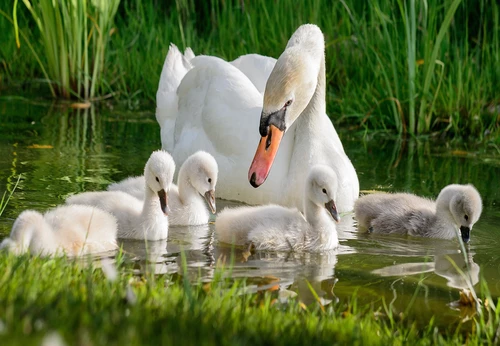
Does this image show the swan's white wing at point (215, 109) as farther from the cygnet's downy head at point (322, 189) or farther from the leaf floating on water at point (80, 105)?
the leaf floating on water at point (80, 105)

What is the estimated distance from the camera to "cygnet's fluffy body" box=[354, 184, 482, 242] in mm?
5996

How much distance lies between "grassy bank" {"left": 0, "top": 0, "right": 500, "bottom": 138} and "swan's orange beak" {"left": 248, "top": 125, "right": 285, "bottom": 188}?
8.69 ft

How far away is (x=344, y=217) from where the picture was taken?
6.71 m

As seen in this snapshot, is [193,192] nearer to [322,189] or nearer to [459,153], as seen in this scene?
[322,189]

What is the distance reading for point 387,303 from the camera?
15.0 ft

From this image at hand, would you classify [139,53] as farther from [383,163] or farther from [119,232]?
[119,232]

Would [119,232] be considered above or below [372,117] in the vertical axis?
below

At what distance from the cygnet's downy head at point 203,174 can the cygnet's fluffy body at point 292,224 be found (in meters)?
0.41

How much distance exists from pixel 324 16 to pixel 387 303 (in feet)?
24.2

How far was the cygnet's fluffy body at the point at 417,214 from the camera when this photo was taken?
5996mm

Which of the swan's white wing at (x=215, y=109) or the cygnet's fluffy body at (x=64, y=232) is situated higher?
the swan's white wing at (x=215, y=109)

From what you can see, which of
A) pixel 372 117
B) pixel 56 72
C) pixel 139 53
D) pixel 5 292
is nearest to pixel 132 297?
pixel 5 292

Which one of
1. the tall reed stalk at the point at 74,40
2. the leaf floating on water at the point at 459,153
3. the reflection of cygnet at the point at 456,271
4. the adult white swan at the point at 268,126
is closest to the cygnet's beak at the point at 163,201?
the adult white swan at the point at 268,126

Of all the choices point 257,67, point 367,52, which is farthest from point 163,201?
point 367,52
